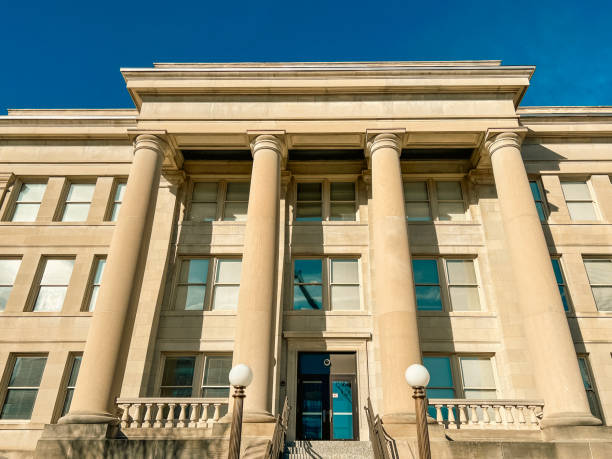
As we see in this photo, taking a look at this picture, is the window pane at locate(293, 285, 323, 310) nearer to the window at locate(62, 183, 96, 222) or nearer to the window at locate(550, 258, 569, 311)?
the window at locate(550, 258, 569, 311)

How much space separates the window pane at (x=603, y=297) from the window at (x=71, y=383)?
66.2 ft

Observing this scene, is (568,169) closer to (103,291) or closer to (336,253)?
(336,253)

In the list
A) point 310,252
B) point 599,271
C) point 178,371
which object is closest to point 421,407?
point 310,252

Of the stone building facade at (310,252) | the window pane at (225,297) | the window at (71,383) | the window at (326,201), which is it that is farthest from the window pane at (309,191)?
the window at (71,383)

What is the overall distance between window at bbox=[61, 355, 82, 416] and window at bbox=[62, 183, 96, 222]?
628cm

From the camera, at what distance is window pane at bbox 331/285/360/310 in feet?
63.9

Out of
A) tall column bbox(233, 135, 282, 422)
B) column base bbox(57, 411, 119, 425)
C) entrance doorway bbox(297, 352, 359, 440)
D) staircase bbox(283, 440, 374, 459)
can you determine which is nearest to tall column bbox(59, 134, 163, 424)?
column base bbox(57, 411, 119, 425)

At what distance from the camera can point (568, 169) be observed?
71.3 ft

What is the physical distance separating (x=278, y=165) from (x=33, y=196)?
39.5ft

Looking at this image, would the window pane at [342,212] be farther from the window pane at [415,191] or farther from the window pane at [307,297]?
the window pane at [307,297]

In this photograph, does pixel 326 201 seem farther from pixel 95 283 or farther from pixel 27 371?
pixel 27 371

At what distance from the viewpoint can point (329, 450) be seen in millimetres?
14016

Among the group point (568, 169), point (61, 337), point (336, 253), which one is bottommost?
point (61, 337)

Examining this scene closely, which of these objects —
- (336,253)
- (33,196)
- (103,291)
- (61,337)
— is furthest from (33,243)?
(336,253)
